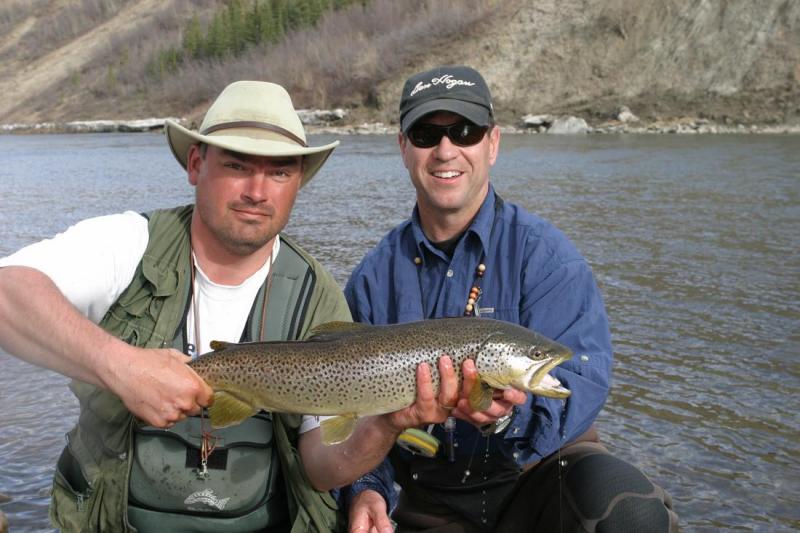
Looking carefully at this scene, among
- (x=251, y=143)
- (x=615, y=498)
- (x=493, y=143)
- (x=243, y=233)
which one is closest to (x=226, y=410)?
(x=243, y=233)

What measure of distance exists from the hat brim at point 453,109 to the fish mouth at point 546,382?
1.43m

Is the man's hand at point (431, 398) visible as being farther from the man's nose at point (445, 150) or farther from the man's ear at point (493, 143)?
the man's ear at point (493, 143)

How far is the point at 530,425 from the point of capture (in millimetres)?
3555

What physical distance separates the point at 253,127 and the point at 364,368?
3.93 feet

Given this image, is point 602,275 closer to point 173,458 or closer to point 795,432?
point 795,432

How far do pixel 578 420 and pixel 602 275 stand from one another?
8.08m

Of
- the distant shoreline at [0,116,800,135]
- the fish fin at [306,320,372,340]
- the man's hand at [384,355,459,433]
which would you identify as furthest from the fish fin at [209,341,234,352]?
the distant shoreline at [0,116,800,135]

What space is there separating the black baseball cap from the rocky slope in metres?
42.0

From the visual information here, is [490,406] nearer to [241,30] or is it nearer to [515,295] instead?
[515,295]

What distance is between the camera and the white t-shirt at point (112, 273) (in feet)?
10.1

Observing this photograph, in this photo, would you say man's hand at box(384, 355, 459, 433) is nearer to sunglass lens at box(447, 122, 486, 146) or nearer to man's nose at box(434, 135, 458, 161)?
man's nose at box(434, 135, 458, 161)

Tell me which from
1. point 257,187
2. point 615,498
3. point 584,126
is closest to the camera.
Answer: point 615,498

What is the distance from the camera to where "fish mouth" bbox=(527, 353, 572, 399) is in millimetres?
3234

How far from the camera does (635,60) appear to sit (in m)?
51.1
